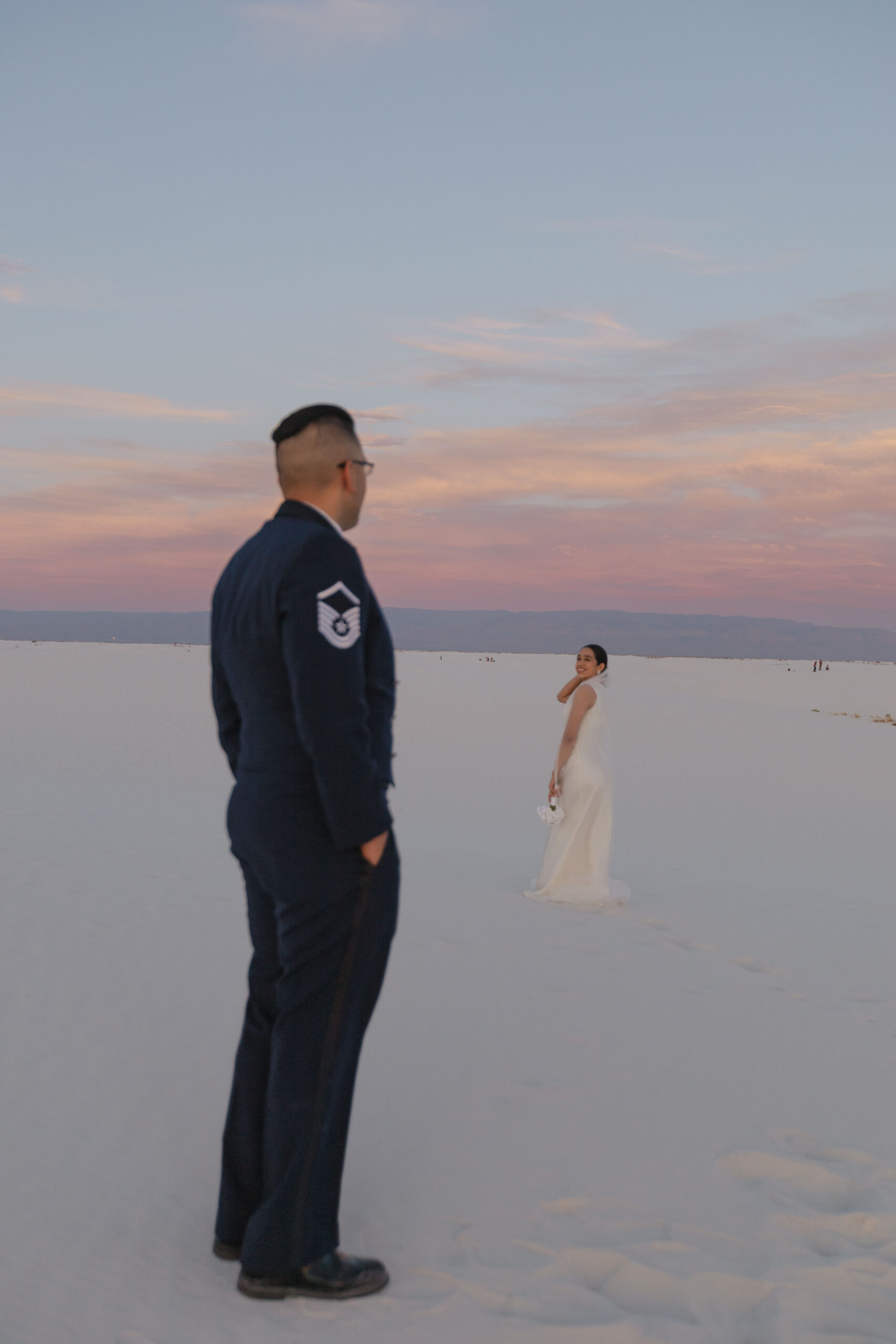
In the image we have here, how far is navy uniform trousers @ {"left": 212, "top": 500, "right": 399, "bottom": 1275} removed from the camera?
2.54 meters

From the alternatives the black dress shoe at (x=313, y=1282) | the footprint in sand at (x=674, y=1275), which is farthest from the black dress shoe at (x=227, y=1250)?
the footprint in sand at (x=674, y=1275)

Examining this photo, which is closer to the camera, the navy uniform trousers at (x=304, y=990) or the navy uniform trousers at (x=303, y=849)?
the navy uniform trousers at (x=303, y=849)

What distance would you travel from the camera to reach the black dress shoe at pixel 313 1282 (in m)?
2.74

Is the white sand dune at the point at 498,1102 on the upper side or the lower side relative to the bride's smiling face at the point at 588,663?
lower

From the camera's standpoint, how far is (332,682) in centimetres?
251

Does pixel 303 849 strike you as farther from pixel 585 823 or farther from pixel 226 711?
pixel 585 823

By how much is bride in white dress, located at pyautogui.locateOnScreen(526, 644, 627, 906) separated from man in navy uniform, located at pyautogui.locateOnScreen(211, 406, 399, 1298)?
17.1 ft

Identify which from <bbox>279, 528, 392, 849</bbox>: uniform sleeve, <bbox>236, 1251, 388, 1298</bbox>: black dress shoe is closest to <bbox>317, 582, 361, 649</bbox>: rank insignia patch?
<bbox>279, 528, 392, 849</bbox>: uniform sleeve

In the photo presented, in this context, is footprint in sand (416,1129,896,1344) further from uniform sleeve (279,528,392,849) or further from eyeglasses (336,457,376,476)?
eyeglasses (336,457,376,476)

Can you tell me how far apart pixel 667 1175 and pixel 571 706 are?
478 centimetres

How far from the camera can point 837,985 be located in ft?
20.4

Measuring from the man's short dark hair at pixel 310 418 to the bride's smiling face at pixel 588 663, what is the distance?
17.2 ft

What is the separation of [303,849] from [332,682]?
1.49ft

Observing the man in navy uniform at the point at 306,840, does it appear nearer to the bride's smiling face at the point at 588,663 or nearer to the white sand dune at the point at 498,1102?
the white sand dune at the point at 498,1102
